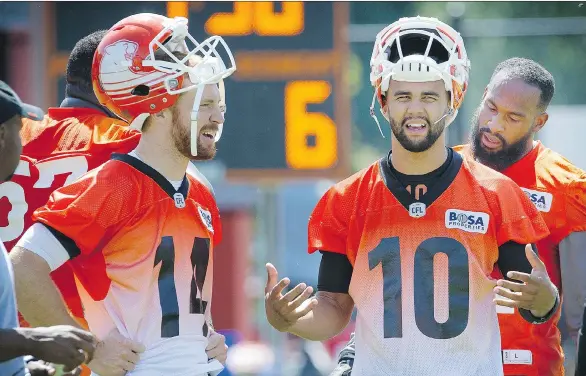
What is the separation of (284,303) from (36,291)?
2.77 feet

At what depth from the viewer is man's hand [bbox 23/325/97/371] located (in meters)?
3.87

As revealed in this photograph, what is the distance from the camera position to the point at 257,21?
10.4 m

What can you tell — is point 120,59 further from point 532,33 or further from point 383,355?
point 532,33

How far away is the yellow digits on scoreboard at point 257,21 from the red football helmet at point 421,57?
221 inches

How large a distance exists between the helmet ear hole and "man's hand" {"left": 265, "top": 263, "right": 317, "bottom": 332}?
2.68 ft

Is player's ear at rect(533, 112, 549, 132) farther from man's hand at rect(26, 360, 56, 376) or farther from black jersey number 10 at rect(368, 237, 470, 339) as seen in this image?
man's hand at rect(26, 360, 56, 376)

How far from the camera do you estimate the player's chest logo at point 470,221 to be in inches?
180

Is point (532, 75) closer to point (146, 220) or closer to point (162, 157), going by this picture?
point (162, 157)

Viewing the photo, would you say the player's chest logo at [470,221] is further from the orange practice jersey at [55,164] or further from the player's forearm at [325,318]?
the orange practice jersey at [55,164]

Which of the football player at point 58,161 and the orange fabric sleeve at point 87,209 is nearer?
the orange fabric sleeve at point 87,209

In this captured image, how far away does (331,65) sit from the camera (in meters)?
10.3

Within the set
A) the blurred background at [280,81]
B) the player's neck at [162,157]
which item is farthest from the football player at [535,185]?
the blurred background at [280,81]

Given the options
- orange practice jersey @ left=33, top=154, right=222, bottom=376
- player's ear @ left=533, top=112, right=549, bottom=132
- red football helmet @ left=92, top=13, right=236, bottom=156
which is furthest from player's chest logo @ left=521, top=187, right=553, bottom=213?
orange practice jersey @ left=33, top=154, right=222, bottom=376

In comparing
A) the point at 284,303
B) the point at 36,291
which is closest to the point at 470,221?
the point at 284,303
